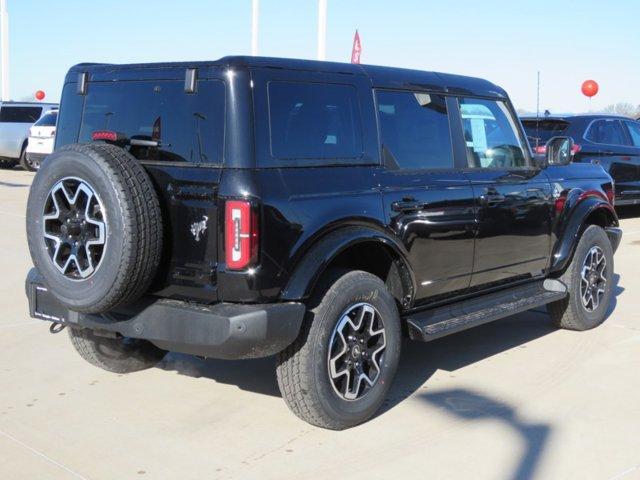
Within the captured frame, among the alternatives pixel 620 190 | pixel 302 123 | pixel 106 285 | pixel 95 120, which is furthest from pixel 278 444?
pixel 620 190

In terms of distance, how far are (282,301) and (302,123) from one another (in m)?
0.92

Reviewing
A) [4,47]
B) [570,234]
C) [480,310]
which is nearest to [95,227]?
[480,310]

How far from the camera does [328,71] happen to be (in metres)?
4.54

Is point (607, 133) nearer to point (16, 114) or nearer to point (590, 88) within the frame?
point (590, 88)

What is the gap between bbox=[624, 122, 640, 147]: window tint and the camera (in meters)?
13.3

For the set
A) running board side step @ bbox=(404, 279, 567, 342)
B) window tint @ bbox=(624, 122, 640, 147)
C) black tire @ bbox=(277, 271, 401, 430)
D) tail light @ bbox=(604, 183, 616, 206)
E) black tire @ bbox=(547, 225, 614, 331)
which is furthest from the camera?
window tint @ bbox=(624, 122, 640, 147)

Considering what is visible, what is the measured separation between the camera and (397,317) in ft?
15.2

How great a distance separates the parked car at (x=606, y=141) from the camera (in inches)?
475

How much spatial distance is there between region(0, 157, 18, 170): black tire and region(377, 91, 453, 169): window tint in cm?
2011

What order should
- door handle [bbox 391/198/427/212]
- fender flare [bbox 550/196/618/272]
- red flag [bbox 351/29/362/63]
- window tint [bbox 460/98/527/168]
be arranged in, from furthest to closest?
1. red flag [bbox 351/29/362/63]
2. fender flare [bbox 550/196/618/272]
3. window tint [bbox 460/98/527/168]
4. door handle [bbox 391/198/427/212]

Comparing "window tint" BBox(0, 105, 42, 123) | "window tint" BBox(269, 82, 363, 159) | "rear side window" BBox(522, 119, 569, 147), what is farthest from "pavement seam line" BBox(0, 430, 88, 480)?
"window tint" BBox(0, 105, 42, 123)

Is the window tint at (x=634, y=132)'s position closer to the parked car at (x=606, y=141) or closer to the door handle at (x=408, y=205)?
the parked car at (x=606, y=141)

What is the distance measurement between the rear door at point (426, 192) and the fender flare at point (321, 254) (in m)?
0.22

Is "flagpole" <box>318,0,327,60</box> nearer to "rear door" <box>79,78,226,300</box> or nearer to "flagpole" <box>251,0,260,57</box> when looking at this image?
"flagpole" <box>251,0,260,57</box>
